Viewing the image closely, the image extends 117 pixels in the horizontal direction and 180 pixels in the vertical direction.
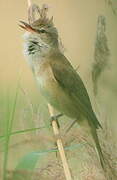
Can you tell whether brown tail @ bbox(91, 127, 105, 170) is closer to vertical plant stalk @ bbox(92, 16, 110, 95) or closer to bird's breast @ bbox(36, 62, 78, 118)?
bird's breast @ bbox(36, 62, 78, 118)

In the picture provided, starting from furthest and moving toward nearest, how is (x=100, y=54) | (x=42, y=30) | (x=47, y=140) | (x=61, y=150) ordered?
(x=100, y=54) → (x=47, y=140) → (x=42, y=30) → (x=61, y=150)

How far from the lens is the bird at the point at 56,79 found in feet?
5.13

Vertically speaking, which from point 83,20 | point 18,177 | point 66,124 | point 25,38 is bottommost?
point 18,177

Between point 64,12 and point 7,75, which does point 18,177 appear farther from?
point 64,12

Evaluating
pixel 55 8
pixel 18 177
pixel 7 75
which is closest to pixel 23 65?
pixel 7 75

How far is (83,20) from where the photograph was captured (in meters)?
1.94

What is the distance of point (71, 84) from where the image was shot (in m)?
1.62

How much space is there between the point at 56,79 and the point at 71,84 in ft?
0.12

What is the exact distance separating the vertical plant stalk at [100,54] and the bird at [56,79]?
0.24m

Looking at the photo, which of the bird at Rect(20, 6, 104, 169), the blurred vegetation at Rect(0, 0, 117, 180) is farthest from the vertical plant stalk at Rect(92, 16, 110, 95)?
the bird at Rect(20, 6, 104, 169)

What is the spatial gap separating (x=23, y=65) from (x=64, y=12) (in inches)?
7.7

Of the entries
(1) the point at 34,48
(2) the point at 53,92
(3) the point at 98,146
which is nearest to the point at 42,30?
(1) the point at 34,48

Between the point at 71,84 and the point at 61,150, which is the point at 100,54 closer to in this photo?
the point at 71,84

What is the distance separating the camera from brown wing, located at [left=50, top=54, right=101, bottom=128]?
1.61 meters
